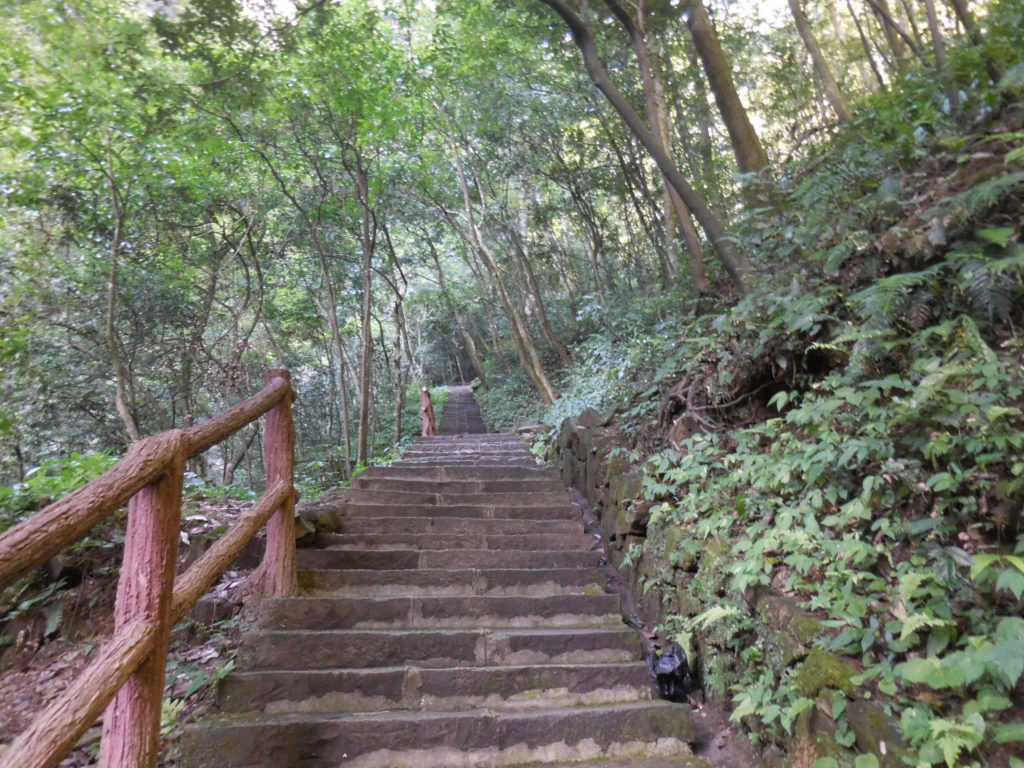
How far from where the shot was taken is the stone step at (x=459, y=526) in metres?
4.22

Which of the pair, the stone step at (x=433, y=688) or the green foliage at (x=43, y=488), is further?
the green foliage at (x=43, y=488)

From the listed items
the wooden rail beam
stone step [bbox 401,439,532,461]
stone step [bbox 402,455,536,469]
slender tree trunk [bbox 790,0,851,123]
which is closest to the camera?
the wooden rail beam

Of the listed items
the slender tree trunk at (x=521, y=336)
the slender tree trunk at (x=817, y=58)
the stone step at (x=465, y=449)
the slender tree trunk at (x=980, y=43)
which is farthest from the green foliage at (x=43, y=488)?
the slender tree trunk at (x=817, y=58)

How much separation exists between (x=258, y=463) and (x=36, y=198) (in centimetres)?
1008

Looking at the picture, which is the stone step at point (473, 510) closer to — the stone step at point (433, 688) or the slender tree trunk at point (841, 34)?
the stone step at point (433, 688)

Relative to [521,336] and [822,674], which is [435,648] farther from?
[521,336]

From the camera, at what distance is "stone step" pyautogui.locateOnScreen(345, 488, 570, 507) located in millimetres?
4879

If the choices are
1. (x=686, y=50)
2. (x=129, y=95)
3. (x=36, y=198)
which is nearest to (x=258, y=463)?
(x=36, y=198)

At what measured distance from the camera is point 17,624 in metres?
3.54

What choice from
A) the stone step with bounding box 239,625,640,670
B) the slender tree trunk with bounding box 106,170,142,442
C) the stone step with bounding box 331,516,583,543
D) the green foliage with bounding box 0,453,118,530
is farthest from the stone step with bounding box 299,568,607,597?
the slender tree trunk with bounding box 106,170,142,442

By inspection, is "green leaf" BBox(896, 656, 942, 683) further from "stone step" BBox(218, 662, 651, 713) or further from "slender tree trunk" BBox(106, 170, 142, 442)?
"slender tree trunk" BBox(106, 170, 142, 442)

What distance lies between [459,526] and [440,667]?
154 cm

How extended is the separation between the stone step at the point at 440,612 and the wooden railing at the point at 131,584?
29.6 inches

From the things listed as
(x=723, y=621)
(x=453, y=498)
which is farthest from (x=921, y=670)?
(x=453, y=498)
